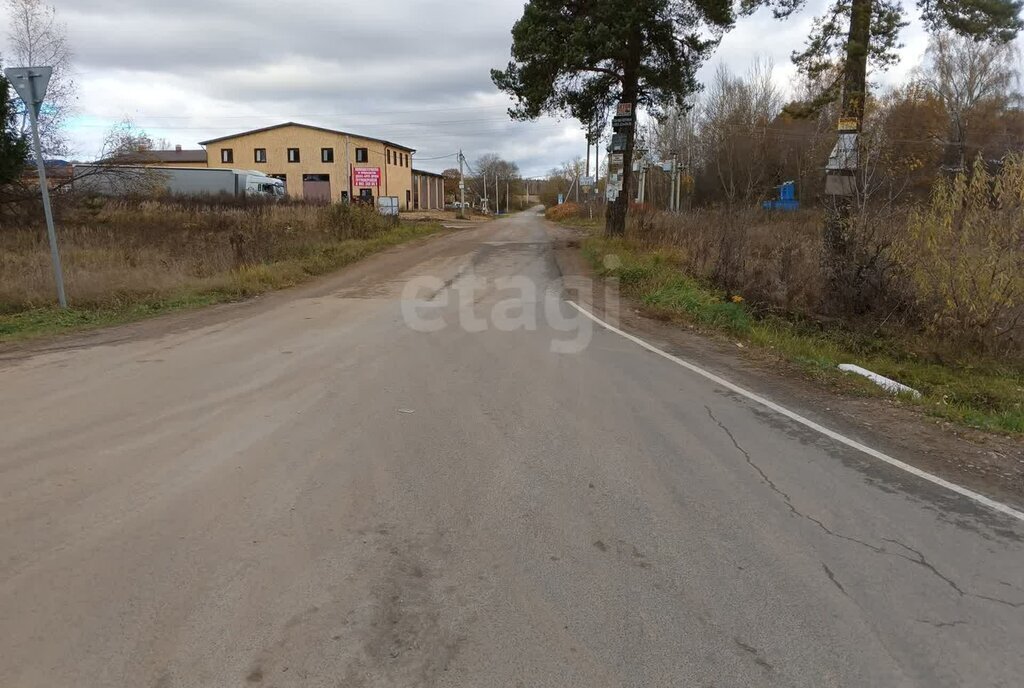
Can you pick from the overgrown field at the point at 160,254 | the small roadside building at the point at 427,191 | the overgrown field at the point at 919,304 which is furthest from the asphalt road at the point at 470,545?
the small roadside building at the point at 427,191

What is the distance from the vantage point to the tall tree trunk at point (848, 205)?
1107 cm

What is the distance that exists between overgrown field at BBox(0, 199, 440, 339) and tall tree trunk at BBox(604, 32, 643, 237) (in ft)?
27.9

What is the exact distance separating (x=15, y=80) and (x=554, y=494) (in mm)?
10692

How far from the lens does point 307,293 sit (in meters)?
14.2

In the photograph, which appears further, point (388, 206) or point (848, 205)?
point (388, 206)

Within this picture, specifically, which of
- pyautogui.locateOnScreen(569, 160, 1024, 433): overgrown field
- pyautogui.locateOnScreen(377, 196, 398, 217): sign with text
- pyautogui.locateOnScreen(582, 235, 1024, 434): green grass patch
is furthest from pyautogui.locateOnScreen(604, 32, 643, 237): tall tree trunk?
pyautogui.locateOnScreen(377, 196, 398, 217): sign with text

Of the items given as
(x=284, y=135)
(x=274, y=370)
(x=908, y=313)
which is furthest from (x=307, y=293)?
(x=284, y=135)

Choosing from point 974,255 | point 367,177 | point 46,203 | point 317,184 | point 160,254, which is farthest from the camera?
point 317,184

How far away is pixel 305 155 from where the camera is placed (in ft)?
226

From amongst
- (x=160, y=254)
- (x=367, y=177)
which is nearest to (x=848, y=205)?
(x=160, y=254)

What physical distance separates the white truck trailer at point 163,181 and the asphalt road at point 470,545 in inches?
929

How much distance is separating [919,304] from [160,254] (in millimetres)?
17640

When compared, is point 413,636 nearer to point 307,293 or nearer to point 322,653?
point 322,653

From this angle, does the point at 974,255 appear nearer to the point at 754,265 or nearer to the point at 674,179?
the point at 754,265
